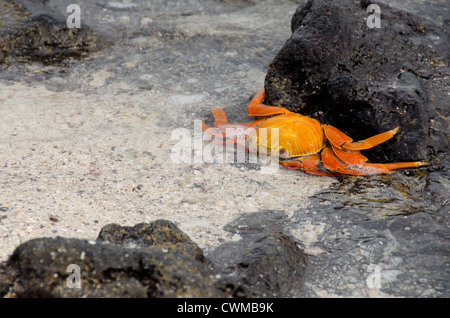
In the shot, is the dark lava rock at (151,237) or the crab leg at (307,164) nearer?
the dark lava rock at (151,237)

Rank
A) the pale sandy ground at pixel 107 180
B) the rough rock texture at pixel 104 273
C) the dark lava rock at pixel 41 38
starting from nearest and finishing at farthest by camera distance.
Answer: the rough rock texture at pixel 104 273, the pale sandy ground at pixel 107 180, the dark lava rock at pixel 41 38

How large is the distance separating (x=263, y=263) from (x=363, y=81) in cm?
210

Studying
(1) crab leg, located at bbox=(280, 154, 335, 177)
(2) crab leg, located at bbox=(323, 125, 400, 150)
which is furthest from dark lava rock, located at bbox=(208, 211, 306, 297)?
(2) crab leg, located at bbox=(323, 125, 400, 150)

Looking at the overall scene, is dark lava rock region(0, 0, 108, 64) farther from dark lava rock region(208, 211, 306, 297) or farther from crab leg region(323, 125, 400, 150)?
dark lava rock region(208, 211, 306, 297)

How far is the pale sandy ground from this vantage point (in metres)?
3.22

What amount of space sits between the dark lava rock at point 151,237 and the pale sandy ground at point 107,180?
1.31 feet

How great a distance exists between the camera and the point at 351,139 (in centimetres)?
411

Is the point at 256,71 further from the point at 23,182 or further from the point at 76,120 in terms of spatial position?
the point at 23,182

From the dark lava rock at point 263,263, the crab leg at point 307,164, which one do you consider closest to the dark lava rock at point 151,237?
the dark lava rock at point 263,263

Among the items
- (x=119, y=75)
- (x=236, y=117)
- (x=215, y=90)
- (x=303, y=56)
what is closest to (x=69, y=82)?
(x=119, y=75)

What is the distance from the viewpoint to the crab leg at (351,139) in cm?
400

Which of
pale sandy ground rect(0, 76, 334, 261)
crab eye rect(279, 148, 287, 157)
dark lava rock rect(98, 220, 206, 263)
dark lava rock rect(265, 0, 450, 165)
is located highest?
dark lava rock rect(265, 0, 450, 165)

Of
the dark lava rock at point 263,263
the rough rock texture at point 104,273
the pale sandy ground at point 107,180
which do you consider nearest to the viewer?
the rough rock texture at point 104,273

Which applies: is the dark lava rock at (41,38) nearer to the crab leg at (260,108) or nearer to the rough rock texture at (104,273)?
the crab leg at (260,108)
